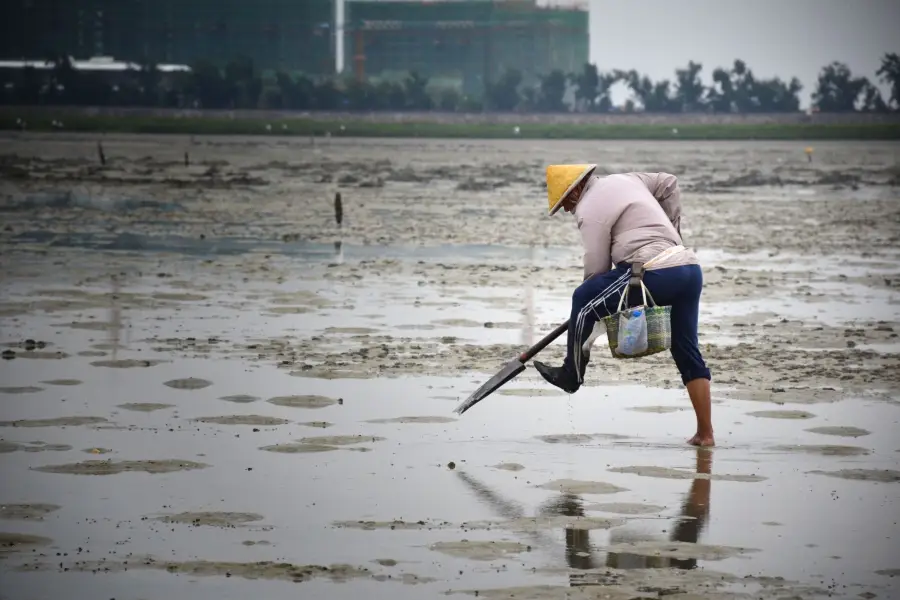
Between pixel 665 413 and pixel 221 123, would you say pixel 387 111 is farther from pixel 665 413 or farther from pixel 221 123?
pixel 665 413

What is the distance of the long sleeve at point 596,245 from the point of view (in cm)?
848

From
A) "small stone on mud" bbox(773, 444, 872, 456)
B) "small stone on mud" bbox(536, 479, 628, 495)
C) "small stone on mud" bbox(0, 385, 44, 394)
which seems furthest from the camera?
"small stone on mud" bbox(0, 385, 44, 394)

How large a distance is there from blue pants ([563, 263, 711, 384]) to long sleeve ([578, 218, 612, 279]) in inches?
1.8

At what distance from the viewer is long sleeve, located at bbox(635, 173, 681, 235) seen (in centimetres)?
880

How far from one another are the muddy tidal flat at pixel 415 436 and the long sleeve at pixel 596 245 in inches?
39.0

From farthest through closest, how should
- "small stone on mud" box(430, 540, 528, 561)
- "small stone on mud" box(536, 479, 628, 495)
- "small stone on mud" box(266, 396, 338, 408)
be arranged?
"small stone on mud" box(266, 396, 338, 408) → "small stone on mud" box(536, 479, 628, 495) → "small stone on mud" box(430, 540, 528, 561)

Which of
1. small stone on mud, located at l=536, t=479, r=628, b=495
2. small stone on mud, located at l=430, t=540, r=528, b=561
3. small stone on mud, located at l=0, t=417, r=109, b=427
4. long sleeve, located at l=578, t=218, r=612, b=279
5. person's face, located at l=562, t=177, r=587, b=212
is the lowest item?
small stone on mud, located at l=536, t=479, r=628, b=495

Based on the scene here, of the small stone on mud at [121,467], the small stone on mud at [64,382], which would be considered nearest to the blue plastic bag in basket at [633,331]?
the small stone on mud at [121,467]

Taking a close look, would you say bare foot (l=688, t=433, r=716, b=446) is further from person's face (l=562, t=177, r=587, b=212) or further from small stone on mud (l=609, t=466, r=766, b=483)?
person's face (l=562, t=177, r=587, b=212)

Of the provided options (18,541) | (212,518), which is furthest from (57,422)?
(18,541)

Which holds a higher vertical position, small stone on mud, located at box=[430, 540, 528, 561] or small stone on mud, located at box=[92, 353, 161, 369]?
small stone on mud, located at box=[92, 353, 161, 369]

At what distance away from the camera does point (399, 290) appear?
16.5 meters

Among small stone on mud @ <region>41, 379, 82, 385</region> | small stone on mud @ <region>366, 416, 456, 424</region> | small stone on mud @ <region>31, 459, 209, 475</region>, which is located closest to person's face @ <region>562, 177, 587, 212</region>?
small stone on mud @ <region>366, 416, 456, 424</region>

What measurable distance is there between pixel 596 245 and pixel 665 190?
0.60 m
